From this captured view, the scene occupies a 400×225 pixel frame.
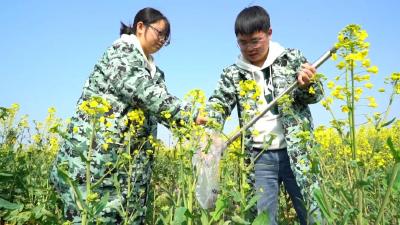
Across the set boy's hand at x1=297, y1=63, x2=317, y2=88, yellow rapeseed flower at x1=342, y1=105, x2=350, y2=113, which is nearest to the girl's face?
boy's hand at x1=297, y1=63, x2=317, y2=88

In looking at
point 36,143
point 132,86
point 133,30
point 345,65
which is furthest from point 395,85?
point 36,143

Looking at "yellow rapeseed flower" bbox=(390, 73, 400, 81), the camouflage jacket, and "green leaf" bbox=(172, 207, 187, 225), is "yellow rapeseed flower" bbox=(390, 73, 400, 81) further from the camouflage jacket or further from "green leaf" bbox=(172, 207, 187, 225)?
the camouflage jacket

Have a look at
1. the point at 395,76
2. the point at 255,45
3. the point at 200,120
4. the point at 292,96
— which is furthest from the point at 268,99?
the point at 395,76

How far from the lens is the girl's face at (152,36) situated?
2488 mm

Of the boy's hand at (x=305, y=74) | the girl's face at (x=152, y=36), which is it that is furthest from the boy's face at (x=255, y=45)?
the girl's face at (x=152, y=36)

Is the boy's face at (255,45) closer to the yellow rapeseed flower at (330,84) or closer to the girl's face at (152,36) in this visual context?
the girl's face at (152,36)

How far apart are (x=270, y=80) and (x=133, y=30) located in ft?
3.28

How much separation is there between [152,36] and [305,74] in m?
0.94

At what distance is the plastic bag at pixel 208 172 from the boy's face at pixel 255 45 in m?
0.77

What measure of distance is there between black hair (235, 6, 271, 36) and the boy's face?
33mm

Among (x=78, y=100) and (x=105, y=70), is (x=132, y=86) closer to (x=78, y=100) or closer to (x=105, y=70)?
(x=105, y=70)

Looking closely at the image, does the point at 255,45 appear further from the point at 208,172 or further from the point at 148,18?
the point at 208,172

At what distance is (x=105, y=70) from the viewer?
2285 millimetres

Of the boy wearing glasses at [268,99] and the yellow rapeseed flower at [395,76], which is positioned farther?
the boy wearing glasses at [268,99]
